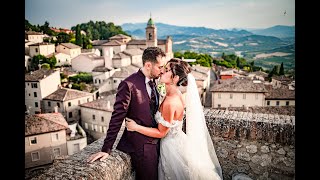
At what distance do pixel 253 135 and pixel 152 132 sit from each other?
4.87 feet

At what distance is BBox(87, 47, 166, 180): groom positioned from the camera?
8.39 feet

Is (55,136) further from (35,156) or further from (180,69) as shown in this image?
(180,69)

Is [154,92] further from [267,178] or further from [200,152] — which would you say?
[267,178]

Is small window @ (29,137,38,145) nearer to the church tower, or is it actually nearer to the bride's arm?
the bride's arm

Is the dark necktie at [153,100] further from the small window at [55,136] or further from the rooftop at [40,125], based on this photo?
the small window at [55,136]

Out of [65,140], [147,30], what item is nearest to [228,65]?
[147,30]

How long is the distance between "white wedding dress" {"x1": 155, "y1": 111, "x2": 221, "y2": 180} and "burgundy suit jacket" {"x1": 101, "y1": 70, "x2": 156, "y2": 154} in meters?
0.25

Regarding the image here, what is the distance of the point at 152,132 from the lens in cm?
265

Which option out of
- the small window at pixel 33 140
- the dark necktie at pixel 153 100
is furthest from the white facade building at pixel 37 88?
the dark necktie at pixel 153 100

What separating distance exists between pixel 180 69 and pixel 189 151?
92 cm

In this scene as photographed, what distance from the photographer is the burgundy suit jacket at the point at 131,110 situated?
255 cm

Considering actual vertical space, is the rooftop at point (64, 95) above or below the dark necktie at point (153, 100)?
below

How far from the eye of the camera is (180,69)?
2797 millimetres

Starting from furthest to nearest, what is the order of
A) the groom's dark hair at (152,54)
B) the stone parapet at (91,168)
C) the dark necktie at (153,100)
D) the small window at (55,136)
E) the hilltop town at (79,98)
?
the small window at (55,136), the hilltop town at (79,98), the dark necktie at (153,100), the groom's dark hair at (152,54), the stone parapet at (91,168)
